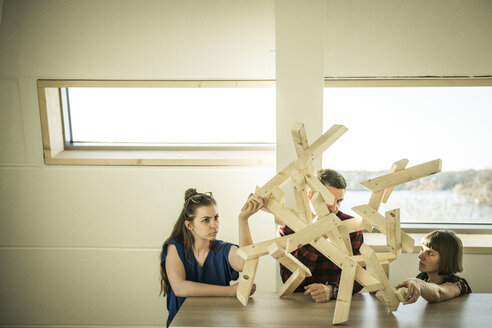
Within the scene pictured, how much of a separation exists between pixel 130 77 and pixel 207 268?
1662mm

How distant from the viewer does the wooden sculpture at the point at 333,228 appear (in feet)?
4.96

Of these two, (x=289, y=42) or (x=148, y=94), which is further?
(x=148, y=94)

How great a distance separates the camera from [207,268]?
6.30ft

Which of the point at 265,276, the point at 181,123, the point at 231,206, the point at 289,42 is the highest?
the point at 289,42

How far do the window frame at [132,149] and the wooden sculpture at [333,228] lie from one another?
1.16 metres

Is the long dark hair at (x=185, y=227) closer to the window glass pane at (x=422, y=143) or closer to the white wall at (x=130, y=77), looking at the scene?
the white wall at (x=130, y=77)

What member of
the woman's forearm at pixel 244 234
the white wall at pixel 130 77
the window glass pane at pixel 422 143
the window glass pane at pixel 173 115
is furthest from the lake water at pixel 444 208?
the woman's forearm at pixel 244 234

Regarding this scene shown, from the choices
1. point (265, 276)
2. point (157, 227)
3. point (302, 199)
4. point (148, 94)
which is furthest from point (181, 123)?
point (302, 199)

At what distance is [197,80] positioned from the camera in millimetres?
2740

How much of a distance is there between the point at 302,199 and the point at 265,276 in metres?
1.49

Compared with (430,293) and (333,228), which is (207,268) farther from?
(430,293)

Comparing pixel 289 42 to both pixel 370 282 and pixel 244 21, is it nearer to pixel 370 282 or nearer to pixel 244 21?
pixel 244 21

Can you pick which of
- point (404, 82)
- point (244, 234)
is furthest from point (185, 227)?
point (404, 82)

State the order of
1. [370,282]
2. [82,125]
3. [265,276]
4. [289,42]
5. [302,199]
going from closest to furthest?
[370,282] < [302,199] < [289,42] < [265,276] < [82,125]
